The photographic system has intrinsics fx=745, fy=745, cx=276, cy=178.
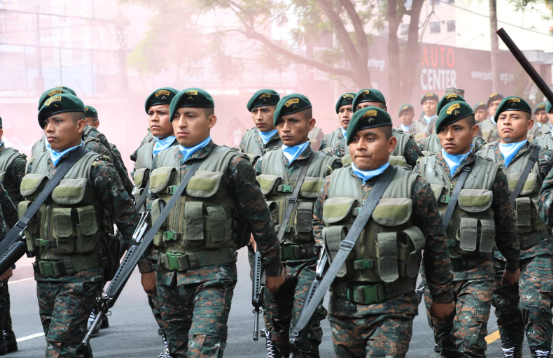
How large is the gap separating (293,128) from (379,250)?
2.62 meters

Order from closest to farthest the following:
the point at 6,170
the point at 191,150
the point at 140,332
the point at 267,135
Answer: the point at 191,150
the point at 6,170
the point at 267,135
the point at 140,332

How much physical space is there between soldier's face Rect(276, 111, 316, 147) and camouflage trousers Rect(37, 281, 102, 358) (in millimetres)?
2181

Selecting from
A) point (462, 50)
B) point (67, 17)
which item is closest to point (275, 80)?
point (67, 17)

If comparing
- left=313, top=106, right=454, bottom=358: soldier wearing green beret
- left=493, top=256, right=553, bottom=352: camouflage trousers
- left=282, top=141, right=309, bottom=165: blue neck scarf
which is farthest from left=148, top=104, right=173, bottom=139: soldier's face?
left=493, top=256, right=553, bottom=352: camouflage trousers

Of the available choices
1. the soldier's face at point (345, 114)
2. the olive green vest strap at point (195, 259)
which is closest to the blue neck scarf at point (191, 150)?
the olive green vest strap at point (195, 259)

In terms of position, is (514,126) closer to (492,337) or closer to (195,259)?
(492,337)

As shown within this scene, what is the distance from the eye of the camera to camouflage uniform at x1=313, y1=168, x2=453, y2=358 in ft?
13.8

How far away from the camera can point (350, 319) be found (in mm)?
4344

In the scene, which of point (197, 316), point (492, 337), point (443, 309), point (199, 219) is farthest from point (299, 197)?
point (492, 337)

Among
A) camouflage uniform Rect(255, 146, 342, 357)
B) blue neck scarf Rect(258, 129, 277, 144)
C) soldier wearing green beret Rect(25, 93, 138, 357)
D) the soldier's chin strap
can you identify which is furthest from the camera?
blue neck scarf Rect(258, 129, 277, 144)

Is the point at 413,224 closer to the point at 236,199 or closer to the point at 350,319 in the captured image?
the point at 350,319

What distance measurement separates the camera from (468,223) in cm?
556

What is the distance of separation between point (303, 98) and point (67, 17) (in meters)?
17.3

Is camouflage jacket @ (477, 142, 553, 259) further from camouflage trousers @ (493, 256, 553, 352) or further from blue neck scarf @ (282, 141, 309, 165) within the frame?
blue neck scarf @ (282, 141, 309, 165)
